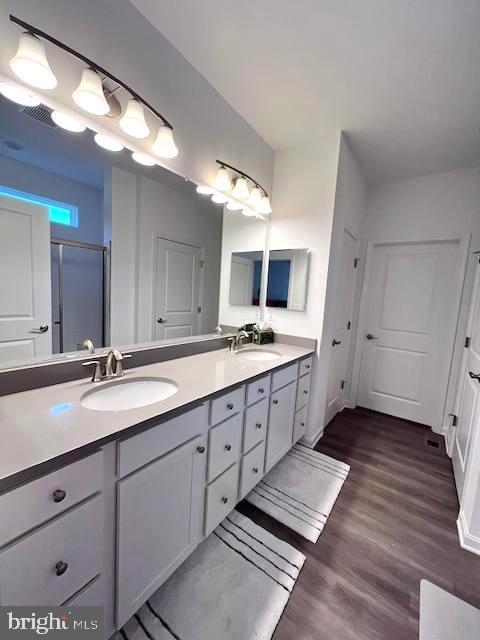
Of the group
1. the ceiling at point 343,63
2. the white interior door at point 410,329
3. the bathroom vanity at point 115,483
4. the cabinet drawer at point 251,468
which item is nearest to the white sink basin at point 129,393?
the bathroom vanity at point 115,483

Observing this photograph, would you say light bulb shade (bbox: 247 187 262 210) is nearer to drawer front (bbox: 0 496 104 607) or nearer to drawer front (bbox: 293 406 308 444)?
drawer front (bbox: 293 406 308 444)


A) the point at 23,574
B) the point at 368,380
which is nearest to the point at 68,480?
the point at 23,574

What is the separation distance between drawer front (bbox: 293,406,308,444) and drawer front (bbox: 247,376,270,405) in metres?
0.62

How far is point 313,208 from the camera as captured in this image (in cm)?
209

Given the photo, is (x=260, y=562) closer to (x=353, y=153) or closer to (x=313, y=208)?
(x=313, y=208)

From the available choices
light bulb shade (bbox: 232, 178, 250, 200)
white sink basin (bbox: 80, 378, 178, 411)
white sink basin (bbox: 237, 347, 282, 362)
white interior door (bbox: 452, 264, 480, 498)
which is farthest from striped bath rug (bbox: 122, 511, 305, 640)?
light bulb shade (bbox: 232, 178, 250, 200)

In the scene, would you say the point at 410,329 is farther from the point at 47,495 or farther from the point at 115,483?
the point at 47,495

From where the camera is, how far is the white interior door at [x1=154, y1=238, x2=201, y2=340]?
1.52 metres

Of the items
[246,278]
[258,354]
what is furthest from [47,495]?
[246,278]

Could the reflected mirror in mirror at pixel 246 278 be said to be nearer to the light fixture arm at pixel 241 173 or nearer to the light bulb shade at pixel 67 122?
the light fixture arm at pixel 241 173

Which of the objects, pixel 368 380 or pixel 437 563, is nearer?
pixel 437 563

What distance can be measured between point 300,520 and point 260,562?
36cm

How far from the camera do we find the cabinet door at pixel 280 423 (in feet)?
5.50

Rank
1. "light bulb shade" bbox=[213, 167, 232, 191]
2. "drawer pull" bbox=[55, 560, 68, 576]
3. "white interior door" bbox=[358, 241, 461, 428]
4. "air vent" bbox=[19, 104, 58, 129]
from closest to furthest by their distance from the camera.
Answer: "drawer pull" bbox=[55, 560, 68, 576] < "air vent" bbox=[19, 104, 58, 129] < "light bulb shade" bbox=[213, 167, 232, 191] < "white interior door" bbox=[358, 241, 461, 428]
